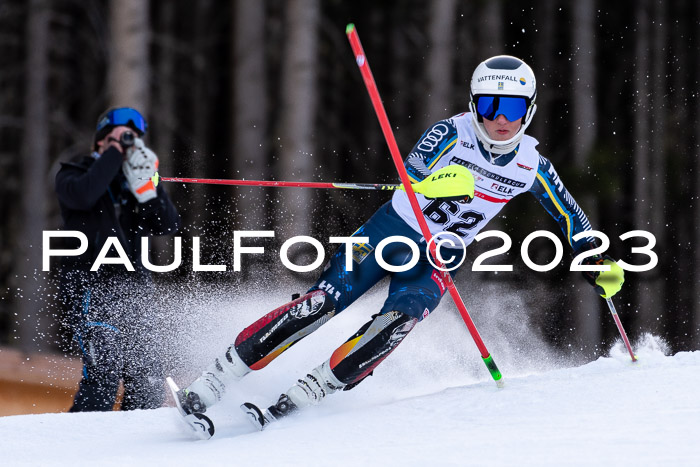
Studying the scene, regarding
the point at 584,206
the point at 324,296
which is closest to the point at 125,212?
the point at 324,296

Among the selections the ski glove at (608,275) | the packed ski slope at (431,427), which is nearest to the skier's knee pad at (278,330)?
the packed ski slope at (431,427)

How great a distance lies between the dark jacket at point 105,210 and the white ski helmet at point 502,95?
168cm

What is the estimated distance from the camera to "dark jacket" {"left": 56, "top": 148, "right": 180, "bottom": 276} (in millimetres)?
4281

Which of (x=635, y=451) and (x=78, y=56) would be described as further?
(x=78, y=56)

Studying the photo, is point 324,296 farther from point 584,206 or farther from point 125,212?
point 584,206

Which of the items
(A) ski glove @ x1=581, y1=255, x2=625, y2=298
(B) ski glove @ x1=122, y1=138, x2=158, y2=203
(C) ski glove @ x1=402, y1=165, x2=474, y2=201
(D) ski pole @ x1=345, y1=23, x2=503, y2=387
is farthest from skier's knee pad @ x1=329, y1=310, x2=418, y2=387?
(B) ski glove @ x1=122, y1=138, x2=158, y2=203

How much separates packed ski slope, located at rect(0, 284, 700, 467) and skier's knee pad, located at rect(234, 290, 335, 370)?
31cm

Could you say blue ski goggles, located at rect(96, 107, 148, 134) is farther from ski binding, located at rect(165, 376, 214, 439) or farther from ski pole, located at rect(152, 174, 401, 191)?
ski binding, located at rect(165, 376, 214, 439)

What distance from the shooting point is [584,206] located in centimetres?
Answer: 1116

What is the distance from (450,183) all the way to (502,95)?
555 millimetres

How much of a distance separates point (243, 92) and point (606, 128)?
24.6ft

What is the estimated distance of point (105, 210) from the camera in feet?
14.5

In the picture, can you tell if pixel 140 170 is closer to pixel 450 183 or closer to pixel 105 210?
pixel 105 210

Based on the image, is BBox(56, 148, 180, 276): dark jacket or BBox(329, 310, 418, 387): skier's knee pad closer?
BBox(329, 310, 418, 387): skier's knee pad
